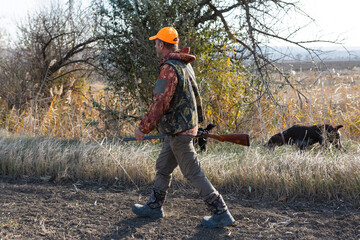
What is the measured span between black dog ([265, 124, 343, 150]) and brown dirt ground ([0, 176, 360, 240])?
162 cm

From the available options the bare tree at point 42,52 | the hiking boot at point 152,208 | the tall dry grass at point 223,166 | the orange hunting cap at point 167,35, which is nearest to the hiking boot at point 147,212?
the hiking boot at point 152,208

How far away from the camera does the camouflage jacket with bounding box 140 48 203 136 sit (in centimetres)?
344

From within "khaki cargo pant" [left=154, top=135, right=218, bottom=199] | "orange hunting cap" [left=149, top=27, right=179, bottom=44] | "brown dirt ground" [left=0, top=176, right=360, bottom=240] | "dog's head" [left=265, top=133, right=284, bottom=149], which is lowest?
"brown dirt ground" [left=0, top=176, right=360, bottom=240]

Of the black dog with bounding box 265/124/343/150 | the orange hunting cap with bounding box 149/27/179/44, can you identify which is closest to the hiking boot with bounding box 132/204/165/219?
the orange hunting cap with bounding box 149/27/179/44

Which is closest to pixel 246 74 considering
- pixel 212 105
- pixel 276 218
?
pixel 212 105

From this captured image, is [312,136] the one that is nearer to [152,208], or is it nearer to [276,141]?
[276,141]

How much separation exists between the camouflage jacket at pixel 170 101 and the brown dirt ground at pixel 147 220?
0.99m

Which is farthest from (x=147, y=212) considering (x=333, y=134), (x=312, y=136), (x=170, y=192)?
(x=333, y=134)

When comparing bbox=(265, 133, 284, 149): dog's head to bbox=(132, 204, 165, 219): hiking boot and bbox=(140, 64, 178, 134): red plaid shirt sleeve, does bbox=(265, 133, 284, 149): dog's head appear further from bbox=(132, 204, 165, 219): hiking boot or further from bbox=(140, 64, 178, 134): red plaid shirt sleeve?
bbox=(140, 64, 178, 134): red plaid shirt sleeve

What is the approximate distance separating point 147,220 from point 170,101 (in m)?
1.32

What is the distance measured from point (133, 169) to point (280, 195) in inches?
80.5

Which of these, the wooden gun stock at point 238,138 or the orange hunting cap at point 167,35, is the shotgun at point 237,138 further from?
the orange hunting cap at point 167,35

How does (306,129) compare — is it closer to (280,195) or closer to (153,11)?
(280,195)

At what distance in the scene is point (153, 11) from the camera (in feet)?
21.0
